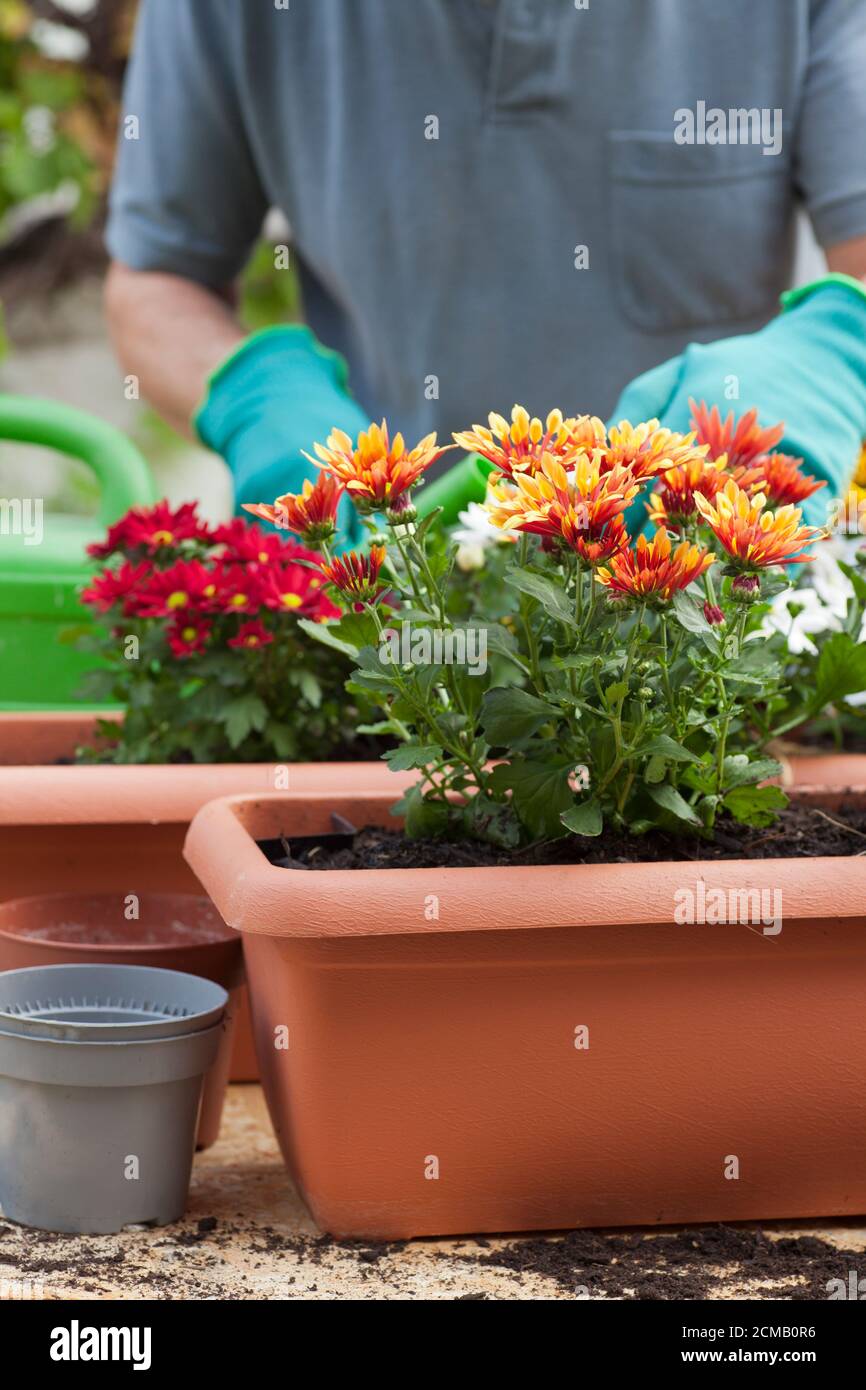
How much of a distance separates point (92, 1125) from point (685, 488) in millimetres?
494

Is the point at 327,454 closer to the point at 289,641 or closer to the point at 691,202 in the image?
the point at 289,641

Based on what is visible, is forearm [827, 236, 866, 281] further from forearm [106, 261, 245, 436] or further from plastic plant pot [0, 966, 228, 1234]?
plastic plant pot [0, 966, 228, 1234]

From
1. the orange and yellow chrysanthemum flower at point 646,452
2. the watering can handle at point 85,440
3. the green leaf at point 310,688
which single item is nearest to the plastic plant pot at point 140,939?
the green leaf at point 310,688

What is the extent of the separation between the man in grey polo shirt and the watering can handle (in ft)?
0.34

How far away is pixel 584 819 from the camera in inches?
32.2

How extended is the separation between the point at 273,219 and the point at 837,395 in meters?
2.65

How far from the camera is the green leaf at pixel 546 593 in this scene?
0.80 metres

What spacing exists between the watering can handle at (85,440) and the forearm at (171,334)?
187 mm

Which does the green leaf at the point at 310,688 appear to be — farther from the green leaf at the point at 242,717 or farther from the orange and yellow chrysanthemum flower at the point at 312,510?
the orange and yellow chrysanthemum flower at the point at 312,510

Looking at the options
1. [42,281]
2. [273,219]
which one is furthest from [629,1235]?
[42,281]

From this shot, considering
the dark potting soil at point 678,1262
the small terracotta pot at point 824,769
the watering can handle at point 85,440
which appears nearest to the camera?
the dark potting soil at point 678,1262

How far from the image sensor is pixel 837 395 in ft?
4.22

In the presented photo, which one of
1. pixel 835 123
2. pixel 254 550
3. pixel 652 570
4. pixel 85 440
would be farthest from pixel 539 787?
pixel 835 123

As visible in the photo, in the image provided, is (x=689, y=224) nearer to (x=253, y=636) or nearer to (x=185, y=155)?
(x=185, y=155)
